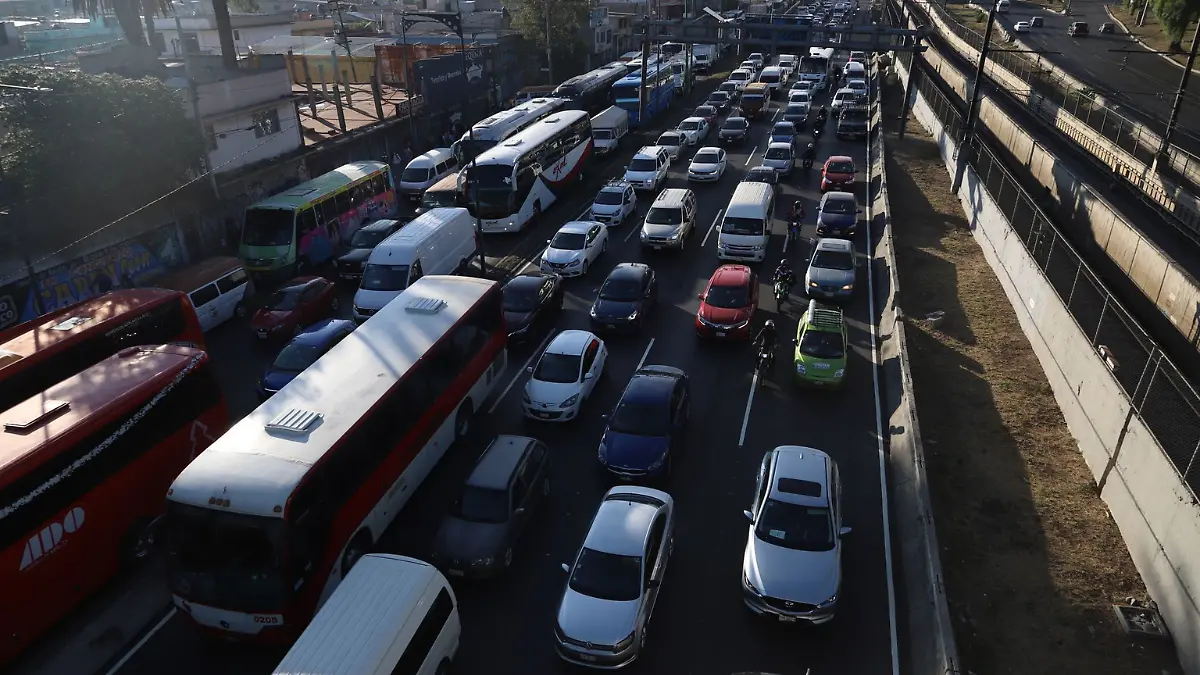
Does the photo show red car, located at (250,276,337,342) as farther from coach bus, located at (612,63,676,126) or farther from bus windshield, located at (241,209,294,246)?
coach bus, located at (612,63,676,126)

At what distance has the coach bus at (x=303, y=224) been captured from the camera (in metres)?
24.3

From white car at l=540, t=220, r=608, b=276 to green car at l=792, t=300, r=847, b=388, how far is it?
8.54 meters

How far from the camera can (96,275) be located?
21.8 meters

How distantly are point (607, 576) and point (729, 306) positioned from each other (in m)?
10.4

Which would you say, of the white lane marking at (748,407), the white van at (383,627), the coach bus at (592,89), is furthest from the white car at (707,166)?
the white van at (383,627)

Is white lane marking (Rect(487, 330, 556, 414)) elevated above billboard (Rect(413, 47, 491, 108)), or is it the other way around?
billboard (Rect(413, 47, 491, 108))

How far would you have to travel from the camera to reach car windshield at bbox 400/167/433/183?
33312 millimetres

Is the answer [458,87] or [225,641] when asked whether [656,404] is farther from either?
[458,87]

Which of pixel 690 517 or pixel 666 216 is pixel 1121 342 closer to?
pixel 690 517

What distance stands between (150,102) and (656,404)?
20674mm

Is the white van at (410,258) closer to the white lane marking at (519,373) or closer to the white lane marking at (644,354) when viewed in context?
the white lane marking at (519,373)

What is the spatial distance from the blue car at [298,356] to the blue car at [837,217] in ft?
56.6

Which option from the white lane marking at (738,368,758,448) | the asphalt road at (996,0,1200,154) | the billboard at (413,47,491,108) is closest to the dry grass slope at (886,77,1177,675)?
the white lane marking at (738,368,758,448)

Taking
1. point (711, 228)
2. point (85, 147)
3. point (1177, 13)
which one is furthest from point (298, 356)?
point (1177, 13)
